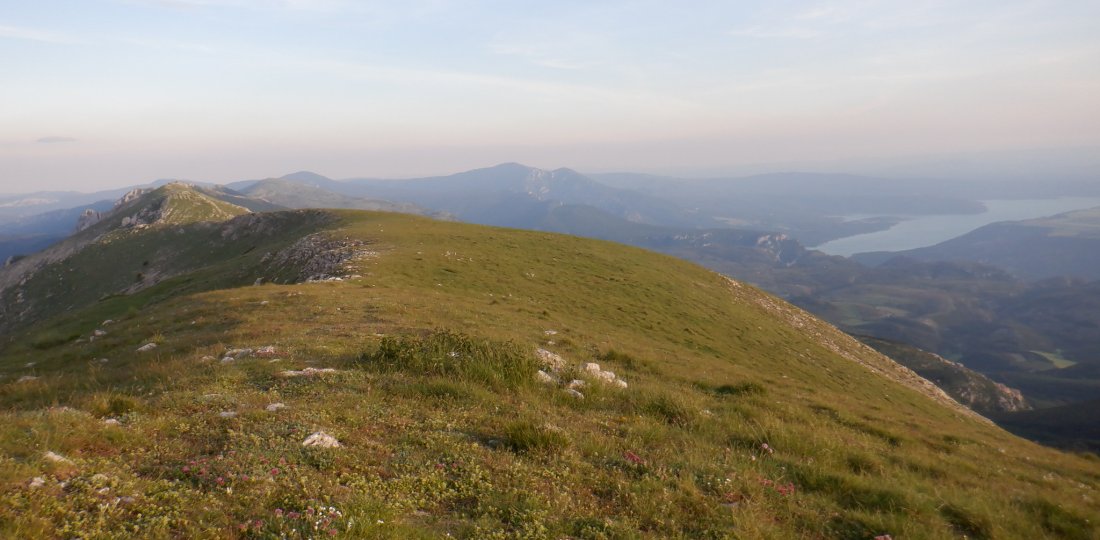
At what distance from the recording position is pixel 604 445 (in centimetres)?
833

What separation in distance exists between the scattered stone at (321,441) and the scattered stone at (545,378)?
5283 mm

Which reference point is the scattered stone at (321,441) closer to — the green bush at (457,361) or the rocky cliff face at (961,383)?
the green bush at (457,361)

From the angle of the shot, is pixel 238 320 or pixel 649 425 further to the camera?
pixel 238 320

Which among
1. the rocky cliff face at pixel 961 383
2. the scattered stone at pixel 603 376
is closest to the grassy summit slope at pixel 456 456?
the scattered stone at pixel 603 376

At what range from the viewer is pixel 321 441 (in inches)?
289

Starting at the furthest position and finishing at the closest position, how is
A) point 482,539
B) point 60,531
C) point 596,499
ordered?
1. point 596,499
2. point 482,539
3. point 60,531

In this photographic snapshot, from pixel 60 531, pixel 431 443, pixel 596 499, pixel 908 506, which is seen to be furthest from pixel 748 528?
pixel 60 531

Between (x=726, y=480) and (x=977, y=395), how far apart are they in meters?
169

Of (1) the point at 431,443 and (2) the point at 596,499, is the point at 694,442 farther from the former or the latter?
(1) the point at 431,443

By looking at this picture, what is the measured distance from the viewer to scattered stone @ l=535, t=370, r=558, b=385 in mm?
11805

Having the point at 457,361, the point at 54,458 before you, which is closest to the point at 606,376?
the point at 457,361

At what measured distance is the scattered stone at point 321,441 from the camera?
23.6 ft

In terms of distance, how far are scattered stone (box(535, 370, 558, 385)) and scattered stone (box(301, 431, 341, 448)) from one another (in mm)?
5283

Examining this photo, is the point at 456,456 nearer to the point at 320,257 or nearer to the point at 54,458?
the point at 54,458
